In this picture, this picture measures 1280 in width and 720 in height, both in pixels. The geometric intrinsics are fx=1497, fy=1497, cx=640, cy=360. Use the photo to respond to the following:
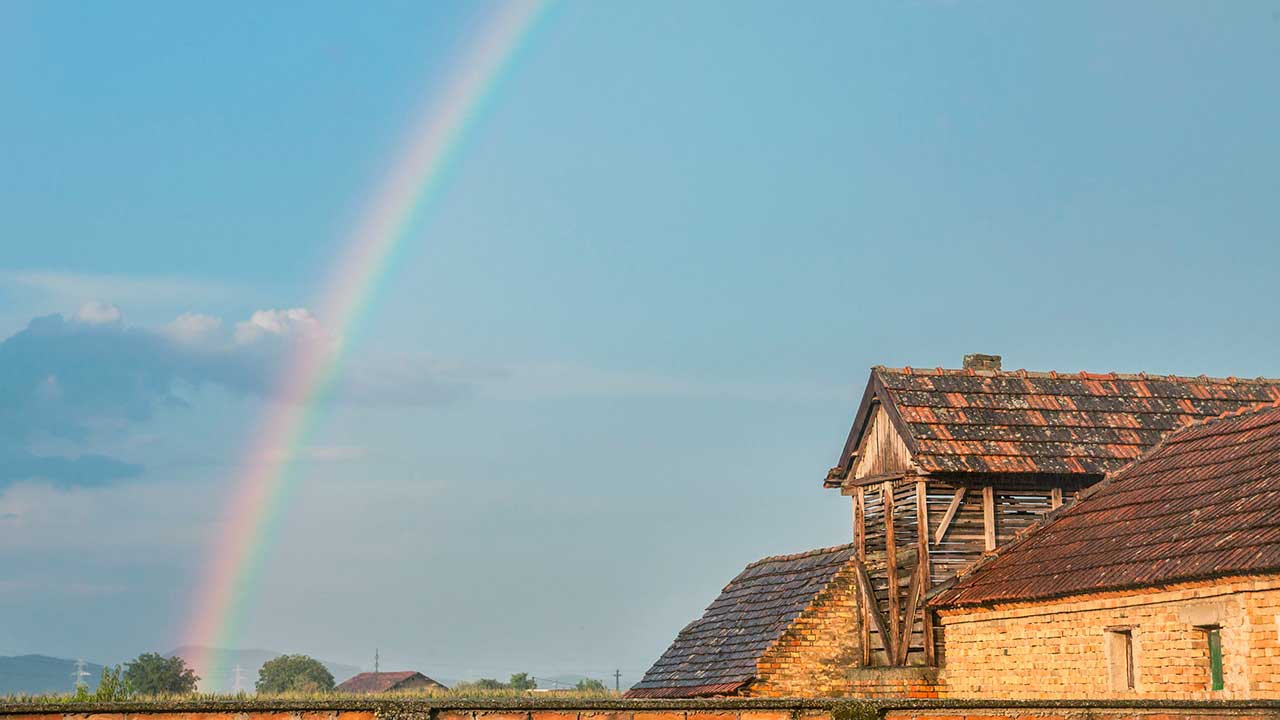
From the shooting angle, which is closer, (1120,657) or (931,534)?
(1120,657)

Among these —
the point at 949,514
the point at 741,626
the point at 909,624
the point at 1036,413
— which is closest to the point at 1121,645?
the point at 949,514

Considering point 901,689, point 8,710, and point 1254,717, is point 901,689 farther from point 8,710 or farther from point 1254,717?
point 8,710

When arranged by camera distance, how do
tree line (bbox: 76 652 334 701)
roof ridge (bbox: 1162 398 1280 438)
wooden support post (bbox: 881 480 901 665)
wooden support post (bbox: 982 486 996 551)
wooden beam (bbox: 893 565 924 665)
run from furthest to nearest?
1. tree line (bbox: 76 652 334 701)
2. wooden support post (bbox: 881 480 901 665)
3. wooden beam (bbox: 893 565 924 665)
4. wooden support post (bbox: 982 486 996 551)
5. roof ridge (bbox: 1162 398 1280 438)

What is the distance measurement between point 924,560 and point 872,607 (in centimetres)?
206

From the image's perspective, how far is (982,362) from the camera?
93.8 feet

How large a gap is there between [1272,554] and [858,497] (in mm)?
10716

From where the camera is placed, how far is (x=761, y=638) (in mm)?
28328

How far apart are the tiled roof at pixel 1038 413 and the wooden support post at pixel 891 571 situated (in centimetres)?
138

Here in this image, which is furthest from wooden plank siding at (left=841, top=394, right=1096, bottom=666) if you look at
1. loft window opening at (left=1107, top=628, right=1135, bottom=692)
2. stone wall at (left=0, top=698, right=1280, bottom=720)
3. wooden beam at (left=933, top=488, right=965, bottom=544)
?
stone wall at (left=0, top=698, right=1280, bottom=720)

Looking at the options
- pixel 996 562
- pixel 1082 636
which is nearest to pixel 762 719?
pixel 1082 636

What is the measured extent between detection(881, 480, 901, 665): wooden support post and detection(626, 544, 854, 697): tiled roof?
5.71 feet

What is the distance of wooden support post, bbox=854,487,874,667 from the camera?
26688mm

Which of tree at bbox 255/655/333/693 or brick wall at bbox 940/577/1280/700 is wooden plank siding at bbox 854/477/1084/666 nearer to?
brick wall at bbox 940/577/1280/700

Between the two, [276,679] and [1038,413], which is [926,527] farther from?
[276,679]
